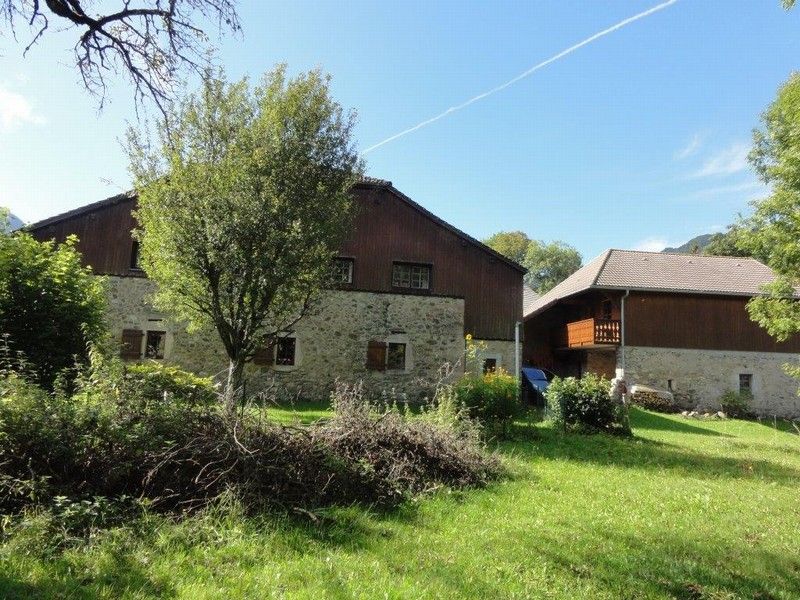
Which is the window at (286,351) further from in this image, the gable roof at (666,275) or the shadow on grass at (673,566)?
the shadow on grass at (673,566)

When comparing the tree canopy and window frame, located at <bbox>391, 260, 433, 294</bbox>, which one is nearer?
window frame, located at <bbox>391, 260, 433, 294</bbox>

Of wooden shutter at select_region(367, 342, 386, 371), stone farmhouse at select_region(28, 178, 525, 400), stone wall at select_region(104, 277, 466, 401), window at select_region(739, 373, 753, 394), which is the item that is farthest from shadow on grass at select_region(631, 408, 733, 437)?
wooden shutter at select_region(367, 342, 386, 371)

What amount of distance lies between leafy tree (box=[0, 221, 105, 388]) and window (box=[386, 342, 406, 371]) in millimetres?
10309

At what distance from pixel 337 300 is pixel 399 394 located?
3845mm

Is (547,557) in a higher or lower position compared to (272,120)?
lower

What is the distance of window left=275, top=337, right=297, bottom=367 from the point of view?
1706 cm

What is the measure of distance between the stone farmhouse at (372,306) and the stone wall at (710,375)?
7049 mm

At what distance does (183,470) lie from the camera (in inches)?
192

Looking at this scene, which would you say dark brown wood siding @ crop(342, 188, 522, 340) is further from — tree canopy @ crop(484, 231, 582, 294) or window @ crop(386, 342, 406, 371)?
tree canopy @ crop(484, 231, 582, 294)

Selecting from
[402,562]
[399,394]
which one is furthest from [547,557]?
[399,394]

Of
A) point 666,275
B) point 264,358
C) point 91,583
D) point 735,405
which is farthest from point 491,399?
point 666,275

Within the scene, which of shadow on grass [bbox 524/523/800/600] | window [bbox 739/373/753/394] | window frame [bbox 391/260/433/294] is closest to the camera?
shadow on grass [bbox 524/523/800/600]

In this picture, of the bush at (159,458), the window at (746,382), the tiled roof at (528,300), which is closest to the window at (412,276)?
the tiled roof at (528,300)

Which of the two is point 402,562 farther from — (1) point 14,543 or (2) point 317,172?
(2) point 317,172
